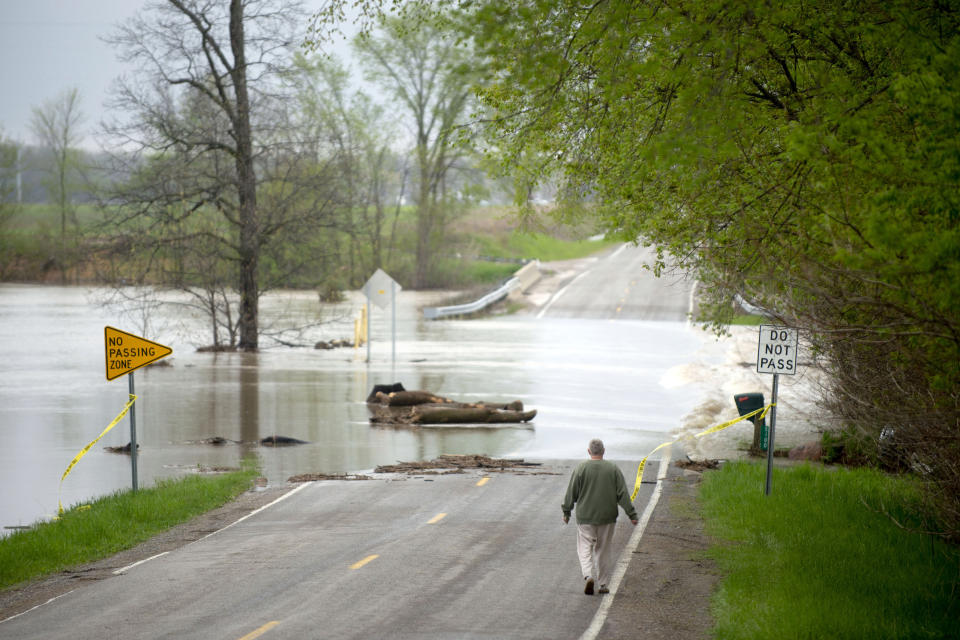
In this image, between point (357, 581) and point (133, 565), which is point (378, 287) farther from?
point (357, 581)

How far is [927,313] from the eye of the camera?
347 inches

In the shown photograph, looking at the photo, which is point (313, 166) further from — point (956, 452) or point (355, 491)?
point (956, 452)

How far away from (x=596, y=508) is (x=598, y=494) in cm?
15

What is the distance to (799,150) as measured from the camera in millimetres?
9203

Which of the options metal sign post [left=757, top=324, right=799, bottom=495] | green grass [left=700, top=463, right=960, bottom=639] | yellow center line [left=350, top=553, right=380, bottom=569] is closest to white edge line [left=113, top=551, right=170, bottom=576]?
yellow center line [left=350, top=553, right=380, bottom=569]

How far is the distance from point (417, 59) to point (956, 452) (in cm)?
7299

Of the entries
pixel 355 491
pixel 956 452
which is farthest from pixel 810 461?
pixel 956 452

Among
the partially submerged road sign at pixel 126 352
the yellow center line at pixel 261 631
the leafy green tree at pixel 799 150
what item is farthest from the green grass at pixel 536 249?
the yellow center line at pixel 261 631

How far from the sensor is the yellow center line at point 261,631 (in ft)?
31.0

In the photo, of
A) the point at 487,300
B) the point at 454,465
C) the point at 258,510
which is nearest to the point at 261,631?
the point at 258,510

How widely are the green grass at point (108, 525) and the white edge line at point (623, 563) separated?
656 centimetres

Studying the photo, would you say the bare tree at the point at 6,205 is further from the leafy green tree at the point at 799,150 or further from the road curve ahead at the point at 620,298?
the leafy green tree at the point at 799,150

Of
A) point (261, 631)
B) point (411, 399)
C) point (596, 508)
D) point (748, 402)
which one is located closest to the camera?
point (261, 631)

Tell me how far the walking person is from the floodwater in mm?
9455
